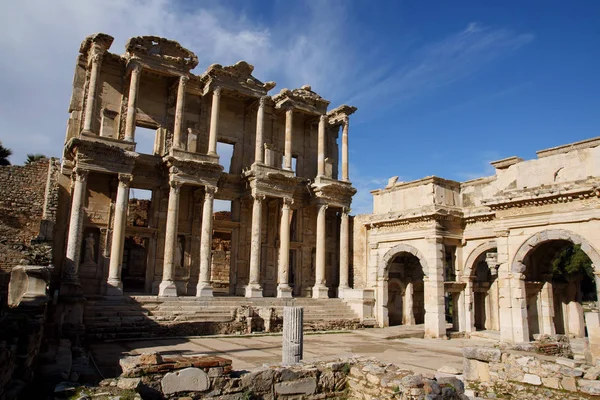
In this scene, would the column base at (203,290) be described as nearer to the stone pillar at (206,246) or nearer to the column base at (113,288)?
the stone pillar at (206,246)

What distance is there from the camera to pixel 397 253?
2102 cm

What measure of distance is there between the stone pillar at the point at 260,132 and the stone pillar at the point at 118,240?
6.32 meters

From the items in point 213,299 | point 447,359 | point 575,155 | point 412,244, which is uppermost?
point 575,155

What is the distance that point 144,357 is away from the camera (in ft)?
22.8

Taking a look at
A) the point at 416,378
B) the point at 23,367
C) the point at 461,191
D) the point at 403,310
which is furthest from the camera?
the point at 403,310

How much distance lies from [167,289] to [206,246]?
2.62 meters

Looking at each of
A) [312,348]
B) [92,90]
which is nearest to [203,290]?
[312,348]

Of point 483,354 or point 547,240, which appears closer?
point 483,354

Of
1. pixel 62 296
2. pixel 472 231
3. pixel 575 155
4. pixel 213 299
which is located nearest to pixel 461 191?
pixel 472 231

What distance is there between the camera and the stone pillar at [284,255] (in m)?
22.7

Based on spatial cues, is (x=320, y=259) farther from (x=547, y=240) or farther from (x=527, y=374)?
(x=527, y=374)

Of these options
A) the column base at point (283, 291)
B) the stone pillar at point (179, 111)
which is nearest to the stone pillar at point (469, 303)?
the column base at point (283, 291)

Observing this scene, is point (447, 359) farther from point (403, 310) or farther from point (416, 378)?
point (403, 310)

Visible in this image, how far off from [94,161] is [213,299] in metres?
7.42
